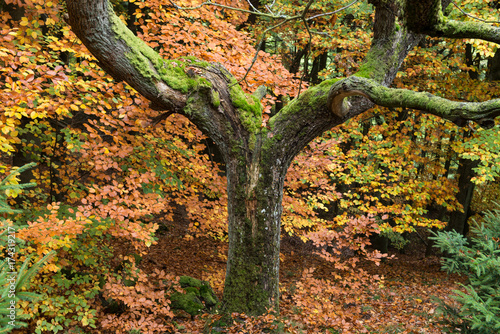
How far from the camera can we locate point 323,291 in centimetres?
696

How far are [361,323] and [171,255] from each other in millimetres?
6173

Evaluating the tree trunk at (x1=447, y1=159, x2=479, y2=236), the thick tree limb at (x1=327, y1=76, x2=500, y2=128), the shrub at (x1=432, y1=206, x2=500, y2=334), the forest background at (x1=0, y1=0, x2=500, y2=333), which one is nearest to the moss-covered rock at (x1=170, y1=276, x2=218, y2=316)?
the forest background at (x1=0, y1=0, x2=500, y2=333)

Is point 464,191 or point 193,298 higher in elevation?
point 464,191

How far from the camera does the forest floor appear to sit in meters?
5.29

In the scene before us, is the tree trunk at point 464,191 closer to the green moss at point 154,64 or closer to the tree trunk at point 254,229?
the tree trunk at point 254,229

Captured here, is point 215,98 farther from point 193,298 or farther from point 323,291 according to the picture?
point 323,291

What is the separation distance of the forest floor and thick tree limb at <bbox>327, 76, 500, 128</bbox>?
2335mm

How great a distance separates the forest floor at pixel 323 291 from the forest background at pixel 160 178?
0.05 m

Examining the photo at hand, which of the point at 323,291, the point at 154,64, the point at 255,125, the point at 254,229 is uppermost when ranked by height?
the point at 154,64

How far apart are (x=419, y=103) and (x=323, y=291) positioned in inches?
190

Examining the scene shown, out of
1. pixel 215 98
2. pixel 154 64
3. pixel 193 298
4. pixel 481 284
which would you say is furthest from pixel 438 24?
pixel 193 298

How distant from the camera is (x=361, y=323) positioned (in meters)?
5.65

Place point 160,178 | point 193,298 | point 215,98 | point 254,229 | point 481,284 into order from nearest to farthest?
point 481,284
point 215,98
point 254,229
point 160,178
point 193,298

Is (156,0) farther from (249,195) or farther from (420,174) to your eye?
(420,174)
